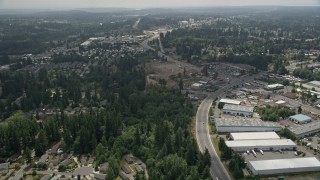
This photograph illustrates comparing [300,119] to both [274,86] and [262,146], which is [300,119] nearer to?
[262,146]

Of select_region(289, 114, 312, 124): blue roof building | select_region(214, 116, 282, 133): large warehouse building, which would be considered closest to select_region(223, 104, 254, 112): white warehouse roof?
select_region(214, 116, 282, 133): large warehouse building

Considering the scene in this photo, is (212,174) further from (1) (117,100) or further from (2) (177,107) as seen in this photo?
(1) (117,100)

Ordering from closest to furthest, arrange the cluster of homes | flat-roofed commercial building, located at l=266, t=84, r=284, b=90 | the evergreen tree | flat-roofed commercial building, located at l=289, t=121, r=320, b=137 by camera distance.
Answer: the cluster of homes
the evergreen tree
flat-roofed commercial building, located at l=289, t=121, r=320, b=137
flat-roofed commercial building, located at l=266, t=84, r=284, b=90

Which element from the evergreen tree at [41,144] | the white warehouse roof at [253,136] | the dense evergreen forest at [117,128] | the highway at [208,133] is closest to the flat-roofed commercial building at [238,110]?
the highway at [208,133]

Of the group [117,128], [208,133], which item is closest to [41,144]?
[117,128]

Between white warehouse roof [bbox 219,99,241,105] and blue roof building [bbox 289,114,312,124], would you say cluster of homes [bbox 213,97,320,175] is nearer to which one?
blue roof building [bbox 289,114,312,124]

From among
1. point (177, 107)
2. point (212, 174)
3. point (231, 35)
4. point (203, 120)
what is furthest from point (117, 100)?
point (231, 35)
